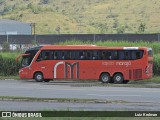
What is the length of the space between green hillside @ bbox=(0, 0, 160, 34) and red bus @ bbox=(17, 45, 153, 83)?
53.1 m

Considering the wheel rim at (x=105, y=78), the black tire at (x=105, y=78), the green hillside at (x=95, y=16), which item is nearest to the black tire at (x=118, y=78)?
the black tire at (x=105, y=78)

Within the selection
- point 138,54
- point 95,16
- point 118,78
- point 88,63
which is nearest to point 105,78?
point 118,78

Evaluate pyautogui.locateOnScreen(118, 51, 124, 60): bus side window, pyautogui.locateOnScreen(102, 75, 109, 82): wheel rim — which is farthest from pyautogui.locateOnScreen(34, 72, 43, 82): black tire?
pyautogui.locateOnScreen(118, 51, 124, 60): bus side window

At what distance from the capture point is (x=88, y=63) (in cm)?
3769

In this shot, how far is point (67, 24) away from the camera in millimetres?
100938

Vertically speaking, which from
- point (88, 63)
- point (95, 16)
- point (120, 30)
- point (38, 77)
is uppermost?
point (95, 16)

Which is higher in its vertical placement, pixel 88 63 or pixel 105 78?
pixel 88 63

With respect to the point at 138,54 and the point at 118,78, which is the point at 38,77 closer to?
the point at 118,78

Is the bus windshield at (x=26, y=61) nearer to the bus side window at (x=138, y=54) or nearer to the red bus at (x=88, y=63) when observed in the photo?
the red bus at (x=88, y=63)

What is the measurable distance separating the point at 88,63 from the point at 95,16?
234 ft

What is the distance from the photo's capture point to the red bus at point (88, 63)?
36.6 metres

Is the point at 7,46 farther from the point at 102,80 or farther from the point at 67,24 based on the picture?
the point at 67,24

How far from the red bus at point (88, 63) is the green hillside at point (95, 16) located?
5307 cm

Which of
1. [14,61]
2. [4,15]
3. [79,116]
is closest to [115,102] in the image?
[79,116]
